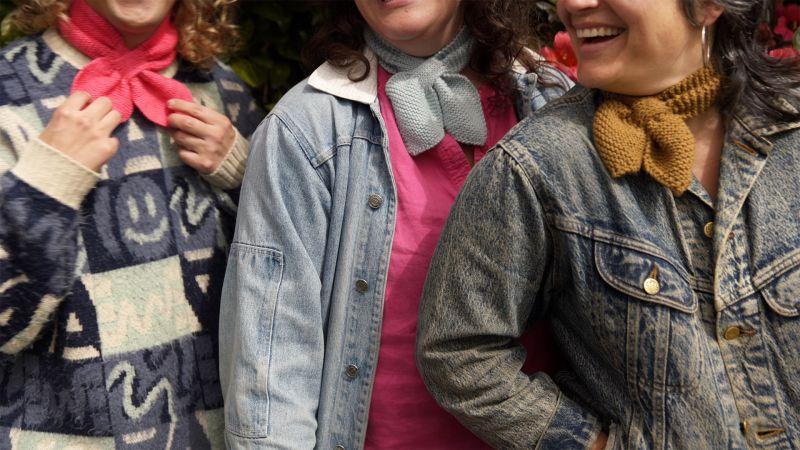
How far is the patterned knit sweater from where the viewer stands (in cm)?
168

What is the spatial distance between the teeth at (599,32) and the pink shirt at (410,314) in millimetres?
447

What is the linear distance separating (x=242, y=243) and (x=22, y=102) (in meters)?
0.57

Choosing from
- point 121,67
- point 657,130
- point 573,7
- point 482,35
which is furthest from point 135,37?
point 657,130

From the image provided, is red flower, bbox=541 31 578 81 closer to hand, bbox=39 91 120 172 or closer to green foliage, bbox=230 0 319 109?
green foliage, bbox=230 0 319 109

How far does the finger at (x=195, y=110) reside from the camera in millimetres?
1956

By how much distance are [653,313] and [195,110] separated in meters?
1.15

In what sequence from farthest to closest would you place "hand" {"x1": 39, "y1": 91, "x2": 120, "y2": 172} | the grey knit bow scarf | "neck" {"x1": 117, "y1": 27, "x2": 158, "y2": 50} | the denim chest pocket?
"neck" {"x1": 117, "y1": 27, "x2": 158, "y2": 50} → the grey knit bow scarf → "hand" {"x1": 39, "y1": 91, "x2": 120, "y2": 172} → the denim chest pocket

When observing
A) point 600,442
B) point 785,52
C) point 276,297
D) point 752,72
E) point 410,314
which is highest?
point 752,72

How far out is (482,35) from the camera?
1992mm

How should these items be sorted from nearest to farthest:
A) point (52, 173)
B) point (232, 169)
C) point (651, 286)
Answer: point (651, 286) < point (52, 173) < point (232, 169)

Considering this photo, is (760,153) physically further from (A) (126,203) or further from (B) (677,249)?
(A) (126,203)

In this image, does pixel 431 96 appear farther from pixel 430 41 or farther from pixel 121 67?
pixel 121 67

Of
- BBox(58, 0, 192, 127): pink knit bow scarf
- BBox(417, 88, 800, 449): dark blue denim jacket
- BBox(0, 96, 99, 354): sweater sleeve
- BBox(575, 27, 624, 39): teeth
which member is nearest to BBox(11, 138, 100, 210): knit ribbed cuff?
BBox(0, 96, 99, 354): sweater sleeve

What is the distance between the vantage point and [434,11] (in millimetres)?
1866
